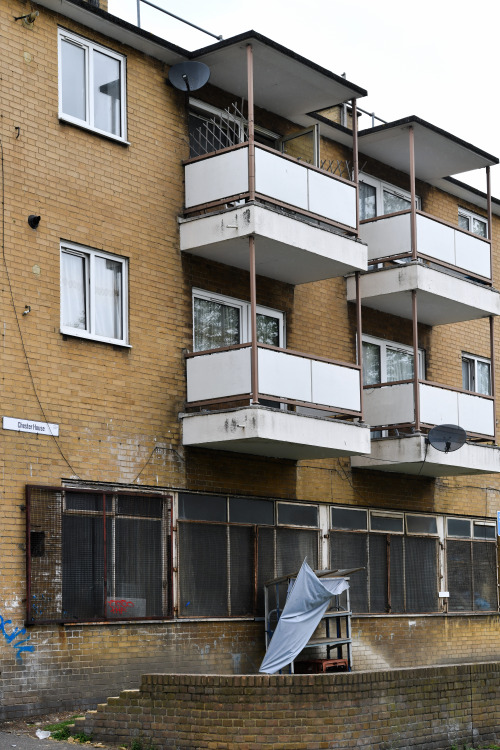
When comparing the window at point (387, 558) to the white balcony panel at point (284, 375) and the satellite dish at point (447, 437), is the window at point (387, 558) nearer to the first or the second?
the satellite dish at point (447, 437)

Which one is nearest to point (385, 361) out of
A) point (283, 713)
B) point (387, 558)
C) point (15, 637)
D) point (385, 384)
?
point (385, 384)

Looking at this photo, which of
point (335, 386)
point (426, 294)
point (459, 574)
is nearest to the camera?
point (335, 386)

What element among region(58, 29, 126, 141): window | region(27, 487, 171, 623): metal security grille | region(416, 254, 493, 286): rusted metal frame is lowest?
region(27, 487, 171, 623): metal security grille

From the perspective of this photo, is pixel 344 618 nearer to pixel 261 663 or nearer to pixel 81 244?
pixel 261 663

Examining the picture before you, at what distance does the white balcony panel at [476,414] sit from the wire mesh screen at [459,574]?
2.78 metres

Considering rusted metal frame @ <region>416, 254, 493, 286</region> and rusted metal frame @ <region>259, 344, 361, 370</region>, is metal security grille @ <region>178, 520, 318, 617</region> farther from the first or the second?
rusted metal frame @ <region>416, 254, 493, 286</region>

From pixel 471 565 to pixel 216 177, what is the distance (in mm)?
10333

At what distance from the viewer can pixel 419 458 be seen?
66.6 ft

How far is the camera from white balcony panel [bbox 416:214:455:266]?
2122 centimetres

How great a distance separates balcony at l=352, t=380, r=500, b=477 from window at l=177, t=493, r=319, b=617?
1.95 m

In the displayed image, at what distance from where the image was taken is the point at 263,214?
17.4m

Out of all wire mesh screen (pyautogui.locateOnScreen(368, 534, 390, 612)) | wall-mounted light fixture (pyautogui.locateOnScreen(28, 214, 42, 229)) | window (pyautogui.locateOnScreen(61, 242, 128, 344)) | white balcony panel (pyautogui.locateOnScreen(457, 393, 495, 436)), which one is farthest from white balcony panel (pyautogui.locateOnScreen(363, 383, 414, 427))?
wall-mounted light fixture (pyautogui.locateOnScreen(28, 214, 42, 229))

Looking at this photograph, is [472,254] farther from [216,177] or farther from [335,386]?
Answer: [216,177]

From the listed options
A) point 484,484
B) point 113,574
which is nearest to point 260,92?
point 113,574
